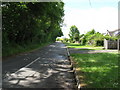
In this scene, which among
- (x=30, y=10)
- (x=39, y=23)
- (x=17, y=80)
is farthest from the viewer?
(x=39, y=23)

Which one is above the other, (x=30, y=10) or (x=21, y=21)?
(x=30, y=10)

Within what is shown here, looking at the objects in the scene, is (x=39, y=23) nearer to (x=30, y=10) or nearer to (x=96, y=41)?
(x=30, y=10)

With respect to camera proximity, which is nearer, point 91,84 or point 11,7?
point 91,84

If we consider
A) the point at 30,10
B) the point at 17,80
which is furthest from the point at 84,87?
the point at 30,10

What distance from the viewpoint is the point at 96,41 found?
1254 inches

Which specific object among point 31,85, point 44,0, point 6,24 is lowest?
point 31,85

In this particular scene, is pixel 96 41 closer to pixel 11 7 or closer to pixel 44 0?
pixel 44 0

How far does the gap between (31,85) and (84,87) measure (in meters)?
2.11

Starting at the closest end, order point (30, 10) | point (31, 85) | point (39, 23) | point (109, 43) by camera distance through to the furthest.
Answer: point (31, 85) < point (30, 10) < point (109, 43) < point (39, 23)

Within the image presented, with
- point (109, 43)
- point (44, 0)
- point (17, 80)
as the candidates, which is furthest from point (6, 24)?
point (109, 43)

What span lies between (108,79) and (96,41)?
26.8 m

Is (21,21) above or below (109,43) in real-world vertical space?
above

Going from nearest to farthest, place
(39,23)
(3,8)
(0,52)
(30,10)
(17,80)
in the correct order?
(17,80) < (0,52) < (3,8) < (30,10) < (39,23)

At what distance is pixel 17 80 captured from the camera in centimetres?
631
